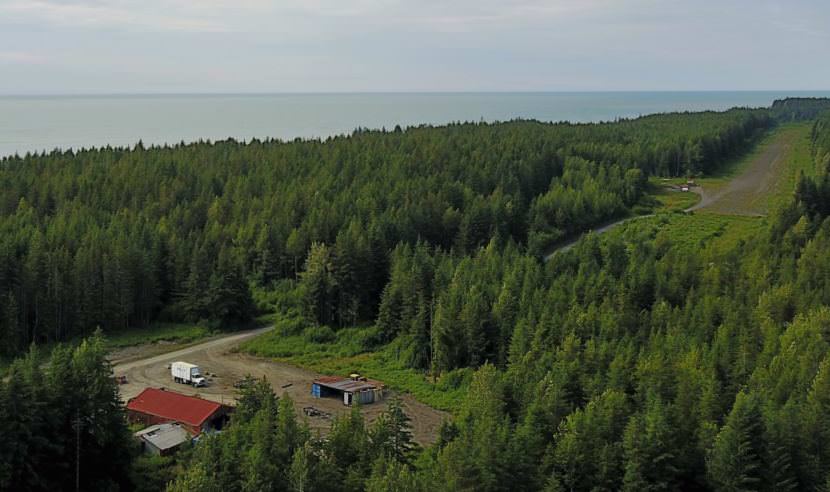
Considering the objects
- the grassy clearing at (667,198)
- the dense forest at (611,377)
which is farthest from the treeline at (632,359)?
the grassy clearing at (667,198)

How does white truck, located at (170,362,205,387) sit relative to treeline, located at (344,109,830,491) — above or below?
below

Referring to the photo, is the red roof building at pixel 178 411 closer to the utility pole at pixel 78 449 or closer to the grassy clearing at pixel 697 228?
the utility pole at pixel 78 449

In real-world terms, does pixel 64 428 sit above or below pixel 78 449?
above

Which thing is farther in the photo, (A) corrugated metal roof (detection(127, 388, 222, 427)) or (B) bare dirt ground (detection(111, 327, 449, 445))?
(B) bare dirt ground (detection(111, 327, 449, 445))

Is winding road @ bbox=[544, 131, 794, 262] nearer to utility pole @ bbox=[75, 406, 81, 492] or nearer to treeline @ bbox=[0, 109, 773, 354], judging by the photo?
treeline @ bbox=[0, 109, 773, 354]

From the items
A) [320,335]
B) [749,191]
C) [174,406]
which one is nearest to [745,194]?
[749,191]

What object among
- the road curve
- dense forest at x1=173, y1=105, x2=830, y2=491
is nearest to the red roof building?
the road curve

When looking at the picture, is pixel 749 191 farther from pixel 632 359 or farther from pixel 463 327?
pixel 632 359

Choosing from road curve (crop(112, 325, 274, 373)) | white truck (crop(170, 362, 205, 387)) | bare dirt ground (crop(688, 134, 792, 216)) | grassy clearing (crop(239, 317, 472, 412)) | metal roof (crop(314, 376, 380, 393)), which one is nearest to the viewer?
metal roof (crop(314, 376, 380, 393))
